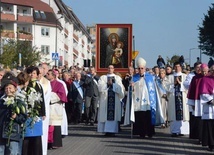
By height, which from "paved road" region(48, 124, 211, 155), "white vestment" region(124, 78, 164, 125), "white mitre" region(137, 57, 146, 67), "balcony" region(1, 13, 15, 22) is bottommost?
"paved road" region(48, 124, 211, 155)

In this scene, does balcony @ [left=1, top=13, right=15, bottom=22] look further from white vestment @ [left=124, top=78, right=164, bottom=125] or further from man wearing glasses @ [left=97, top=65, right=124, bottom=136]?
white vestment @ [left=124, top=78, right=164, bottom=125]

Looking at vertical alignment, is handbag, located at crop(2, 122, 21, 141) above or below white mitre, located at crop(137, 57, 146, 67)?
below

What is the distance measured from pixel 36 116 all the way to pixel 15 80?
98cm

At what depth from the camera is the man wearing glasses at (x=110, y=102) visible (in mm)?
17766

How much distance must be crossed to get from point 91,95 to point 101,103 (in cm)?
426

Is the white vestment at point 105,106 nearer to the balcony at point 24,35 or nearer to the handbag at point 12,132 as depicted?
the handbag at point 12,132

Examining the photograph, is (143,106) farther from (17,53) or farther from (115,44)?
(17,53)

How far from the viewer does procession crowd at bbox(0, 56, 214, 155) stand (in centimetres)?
993

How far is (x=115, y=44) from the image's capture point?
19.6 metres

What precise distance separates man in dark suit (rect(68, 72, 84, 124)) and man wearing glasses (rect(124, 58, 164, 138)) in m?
5.29

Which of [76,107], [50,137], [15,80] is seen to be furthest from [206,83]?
[76,107]

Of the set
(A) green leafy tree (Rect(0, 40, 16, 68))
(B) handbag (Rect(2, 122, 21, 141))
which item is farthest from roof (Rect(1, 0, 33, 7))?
(B) handbag (Rect(2, 122, 21, 141))

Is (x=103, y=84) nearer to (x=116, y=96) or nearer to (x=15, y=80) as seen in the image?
(x=116, y=96)

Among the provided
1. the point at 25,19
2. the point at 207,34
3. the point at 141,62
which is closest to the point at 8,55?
the point at 141,62
